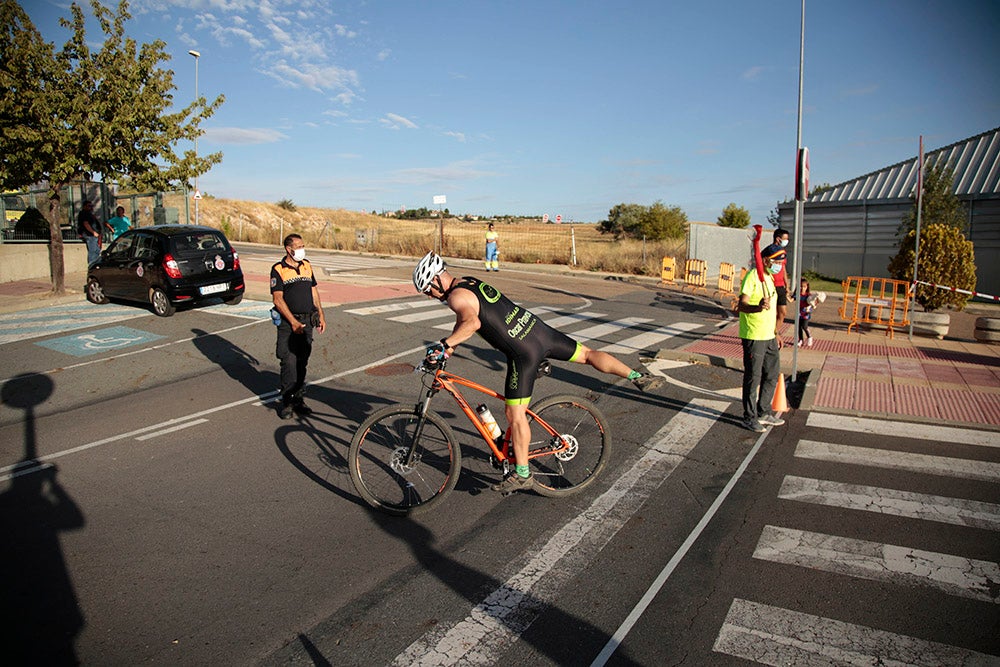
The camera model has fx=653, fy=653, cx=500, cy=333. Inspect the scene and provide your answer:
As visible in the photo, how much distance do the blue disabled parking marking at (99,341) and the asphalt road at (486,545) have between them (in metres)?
2.32

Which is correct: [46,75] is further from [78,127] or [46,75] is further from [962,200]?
[962,200]

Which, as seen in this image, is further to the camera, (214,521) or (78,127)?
(78,127)

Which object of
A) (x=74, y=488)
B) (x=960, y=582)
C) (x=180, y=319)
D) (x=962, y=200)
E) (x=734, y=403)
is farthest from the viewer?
(x=962, y=200)

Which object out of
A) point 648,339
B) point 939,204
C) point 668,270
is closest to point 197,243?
point 648,339

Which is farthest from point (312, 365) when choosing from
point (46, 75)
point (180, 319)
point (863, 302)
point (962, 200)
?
point (962, 200)

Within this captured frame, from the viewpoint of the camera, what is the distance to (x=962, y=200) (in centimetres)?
2448

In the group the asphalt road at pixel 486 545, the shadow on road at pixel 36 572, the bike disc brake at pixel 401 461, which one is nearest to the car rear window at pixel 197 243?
the asphalt road at pixel 486 545

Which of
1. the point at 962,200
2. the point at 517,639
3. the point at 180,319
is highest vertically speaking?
the point at 962,200

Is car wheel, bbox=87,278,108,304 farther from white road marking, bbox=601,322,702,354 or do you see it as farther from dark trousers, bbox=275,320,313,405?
white road marking, bbox=601,322,702,354

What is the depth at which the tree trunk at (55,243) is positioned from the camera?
14484 mm

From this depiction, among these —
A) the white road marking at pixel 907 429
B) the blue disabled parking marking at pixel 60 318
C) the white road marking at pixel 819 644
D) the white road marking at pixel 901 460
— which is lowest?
the white road marking at pixel 819 644

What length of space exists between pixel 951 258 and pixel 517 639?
16190mm

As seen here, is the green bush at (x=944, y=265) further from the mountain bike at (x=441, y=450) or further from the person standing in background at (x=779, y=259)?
the mountain bike at (x=441, y=450)

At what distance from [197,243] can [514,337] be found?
413 inches
